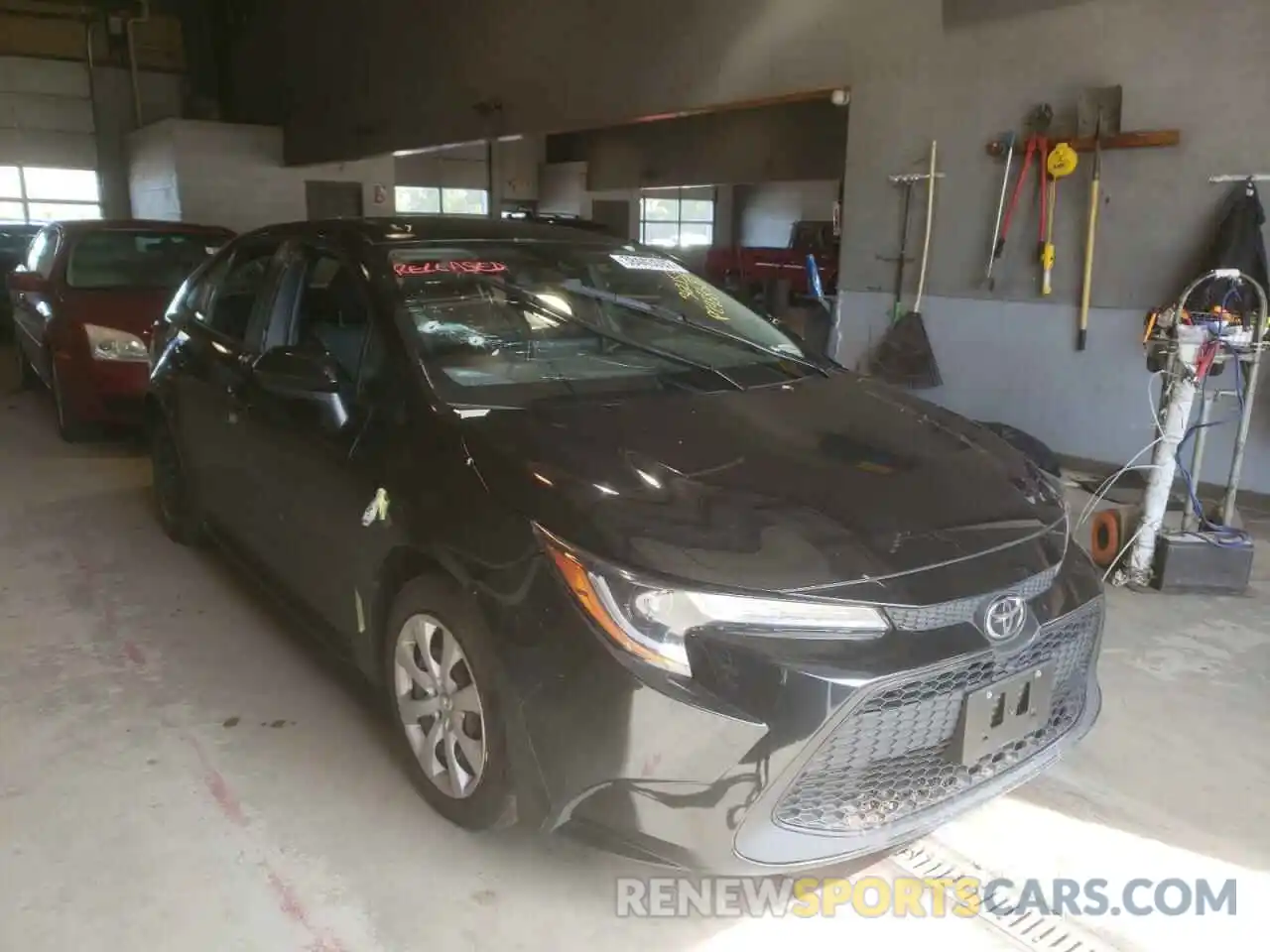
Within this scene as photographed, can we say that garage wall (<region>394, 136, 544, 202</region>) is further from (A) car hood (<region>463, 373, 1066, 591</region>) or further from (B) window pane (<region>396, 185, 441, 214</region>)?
(A) car hood (<region>463, 373, 1066, 591</region>)

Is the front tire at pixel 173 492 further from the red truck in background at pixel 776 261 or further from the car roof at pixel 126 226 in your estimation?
the red truck in background at pixel 776 261

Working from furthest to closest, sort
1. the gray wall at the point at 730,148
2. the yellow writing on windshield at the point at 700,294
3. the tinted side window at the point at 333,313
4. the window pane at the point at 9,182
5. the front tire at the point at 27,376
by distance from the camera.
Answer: the window pane at the point at 9,182 → the gray wall at the point at 730,148 → the front tire at the point at 27,376 → the yellow writing on windshield at the point at 700,294 → the tinted side window at the point at 333,313

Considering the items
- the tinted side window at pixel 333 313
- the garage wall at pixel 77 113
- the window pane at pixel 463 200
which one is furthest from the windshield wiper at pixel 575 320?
the window pane at pixel 463 200

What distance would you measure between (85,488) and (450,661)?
147 inches

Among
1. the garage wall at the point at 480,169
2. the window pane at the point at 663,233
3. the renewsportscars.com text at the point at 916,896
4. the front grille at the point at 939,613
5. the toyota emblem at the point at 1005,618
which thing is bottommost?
the renewsportscars.com text at the point at 916,896

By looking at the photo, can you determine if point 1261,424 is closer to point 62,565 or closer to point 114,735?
point 114,735

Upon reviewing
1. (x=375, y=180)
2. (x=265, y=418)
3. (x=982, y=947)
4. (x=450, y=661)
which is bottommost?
(x=982, y=947)

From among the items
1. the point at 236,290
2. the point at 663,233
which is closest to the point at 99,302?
the point at 236,290

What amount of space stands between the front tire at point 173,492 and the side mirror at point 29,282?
95.1 inches

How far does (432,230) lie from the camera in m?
2.69

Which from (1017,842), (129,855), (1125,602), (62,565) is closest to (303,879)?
(129,855)

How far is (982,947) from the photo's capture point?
186 cm

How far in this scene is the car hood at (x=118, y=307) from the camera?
5.22 meters

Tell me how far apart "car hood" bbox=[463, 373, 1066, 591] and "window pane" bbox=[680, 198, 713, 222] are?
747 inches
